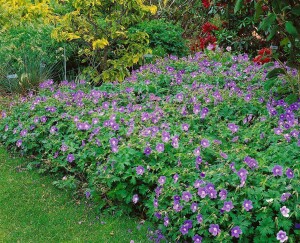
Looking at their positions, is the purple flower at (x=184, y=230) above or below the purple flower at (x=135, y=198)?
above

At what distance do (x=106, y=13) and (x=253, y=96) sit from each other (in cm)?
282

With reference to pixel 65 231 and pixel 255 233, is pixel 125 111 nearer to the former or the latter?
pixel 65 231

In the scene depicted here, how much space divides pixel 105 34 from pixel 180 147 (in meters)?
3.23

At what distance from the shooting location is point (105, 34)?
6363 millimetres

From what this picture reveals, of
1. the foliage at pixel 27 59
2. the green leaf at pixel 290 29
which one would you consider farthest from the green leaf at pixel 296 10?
the foliage at pixel 27 59

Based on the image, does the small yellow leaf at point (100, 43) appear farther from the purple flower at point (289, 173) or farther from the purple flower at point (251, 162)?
the purple flower at point (289, 173)

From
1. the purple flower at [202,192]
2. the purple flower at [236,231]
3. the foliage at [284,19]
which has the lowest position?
the purple flower at [236,231]

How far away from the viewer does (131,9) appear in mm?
6473

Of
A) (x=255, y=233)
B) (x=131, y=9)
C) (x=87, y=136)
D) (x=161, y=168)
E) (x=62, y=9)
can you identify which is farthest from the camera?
(x=62, y=9)

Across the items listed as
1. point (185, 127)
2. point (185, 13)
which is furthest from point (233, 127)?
point (185, 13)

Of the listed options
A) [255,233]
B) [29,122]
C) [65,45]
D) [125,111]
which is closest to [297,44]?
[125,111]

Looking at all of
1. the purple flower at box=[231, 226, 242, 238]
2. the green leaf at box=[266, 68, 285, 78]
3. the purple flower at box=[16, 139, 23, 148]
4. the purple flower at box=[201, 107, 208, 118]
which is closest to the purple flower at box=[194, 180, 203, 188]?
the purple flower at box=[231, 226, 242, 238]

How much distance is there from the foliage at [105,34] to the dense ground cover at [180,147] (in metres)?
0.97

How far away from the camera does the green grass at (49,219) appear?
10.8 feet
